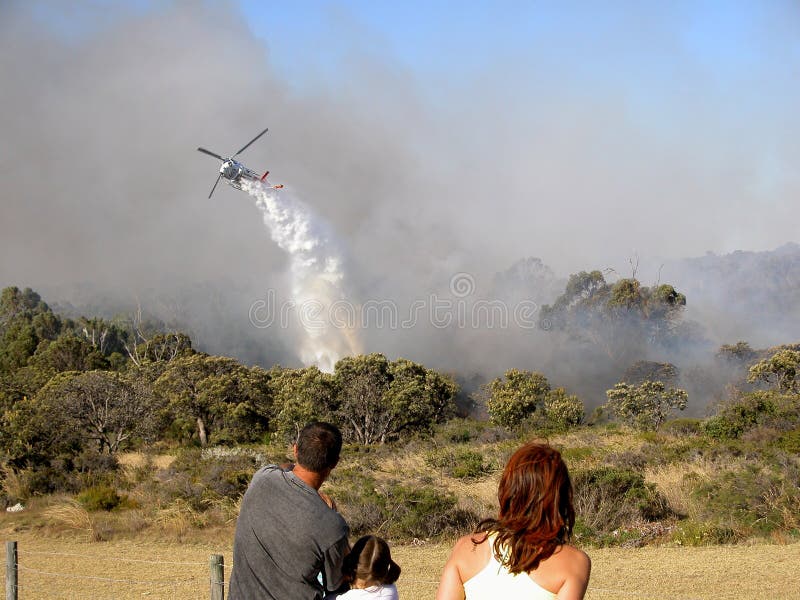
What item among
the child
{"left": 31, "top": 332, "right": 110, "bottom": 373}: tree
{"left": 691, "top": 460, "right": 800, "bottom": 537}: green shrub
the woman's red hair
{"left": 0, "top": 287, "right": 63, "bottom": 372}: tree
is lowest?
{"left": 691, "top": 460, "right": 800, "bottom": 537}: green shrub

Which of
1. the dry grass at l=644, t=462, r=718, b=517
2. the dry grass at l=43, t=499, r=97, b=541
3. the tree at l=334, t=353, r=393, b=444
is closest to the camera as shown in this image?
the dry grass at l=644, t=462, r=718, b=517

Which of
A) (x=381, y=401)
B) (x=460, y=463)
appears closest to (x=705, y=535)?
(x=460, y=463)

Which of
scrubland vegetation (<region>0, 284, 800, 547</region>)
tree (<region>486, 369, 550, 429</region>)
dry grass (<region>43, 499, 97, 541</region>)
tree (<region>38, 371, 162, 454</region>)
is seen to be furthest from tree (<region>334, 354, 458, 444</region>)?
dry grass (<region>43, 499, 97, 541</region>)

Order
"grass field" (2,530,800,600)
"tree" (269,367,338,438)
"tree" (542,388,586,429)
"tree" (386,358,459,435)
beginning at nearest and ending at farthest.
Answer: "grass field" (2,530,800,600)
"tree" (269,367,338,438)
"tree" (386,358,459,435)
"tree" (542,388,586,429)

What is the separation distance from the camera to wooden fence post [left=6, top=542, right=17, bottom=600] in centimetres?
948

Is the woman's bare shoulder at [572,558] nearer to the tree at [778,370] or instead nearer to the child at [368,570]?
the child at [368,570]

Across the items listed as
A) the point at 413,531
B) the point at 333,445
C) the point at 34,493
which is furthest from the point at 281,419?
the point at 333,445

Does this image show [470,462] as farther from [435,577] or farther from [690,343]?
[690,343]

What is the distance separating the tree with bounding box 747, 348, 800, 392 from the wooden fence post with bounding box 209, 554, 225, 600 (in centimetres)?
4316

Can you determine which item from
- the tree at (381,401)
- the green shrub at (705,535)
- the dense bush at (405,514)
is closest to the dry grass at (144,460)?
the dense bush at (405,514)

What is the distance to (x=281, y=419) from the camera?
118ft

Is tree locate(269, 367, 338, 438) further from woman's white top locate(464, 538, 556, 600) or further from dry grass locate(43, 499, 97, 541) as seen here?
woman's white top locate(464, 538, 556, 600)

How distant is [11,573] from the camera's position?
32.0ft

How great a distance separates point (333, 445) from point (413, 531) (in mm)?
11698
